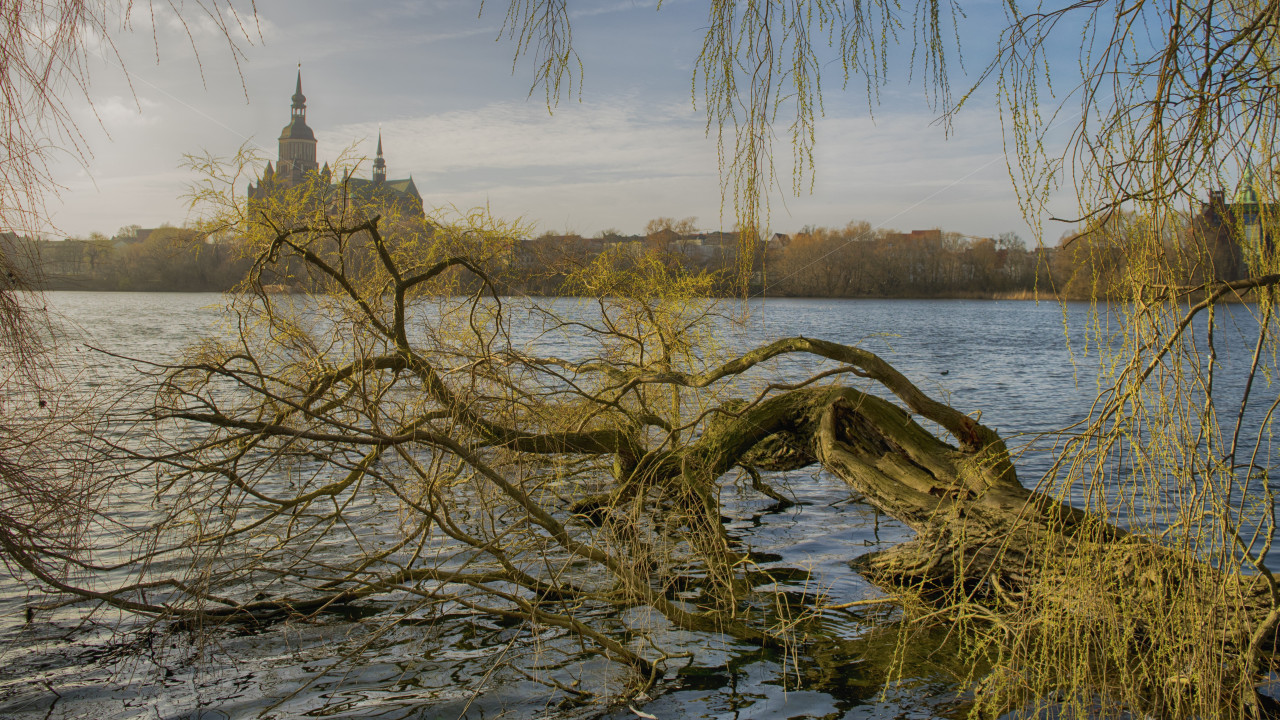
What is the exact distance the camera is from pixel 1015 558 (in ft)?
20.1

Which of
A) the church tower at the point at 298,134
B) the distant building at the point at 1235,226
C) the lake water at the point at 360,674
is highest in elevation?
the church tower at the point at 298,134

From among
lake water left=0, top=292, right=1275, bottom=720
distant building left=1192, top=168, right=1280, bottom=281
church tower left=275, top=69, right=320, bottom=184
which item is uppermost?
church tower left=275, top=69, right=320, bottom=184

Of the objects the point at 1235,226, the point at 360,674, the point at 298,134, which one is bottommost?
the point at 360,674

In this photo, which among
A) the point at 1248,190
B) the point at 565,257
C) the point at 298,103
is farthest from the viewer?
the point at 298,103

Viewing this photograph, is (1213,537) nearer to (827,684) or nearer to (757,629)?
(827,684)

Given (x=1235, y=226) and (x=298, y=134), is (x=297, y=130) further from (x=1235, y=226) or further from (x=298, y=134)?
(x=1235, y=226)

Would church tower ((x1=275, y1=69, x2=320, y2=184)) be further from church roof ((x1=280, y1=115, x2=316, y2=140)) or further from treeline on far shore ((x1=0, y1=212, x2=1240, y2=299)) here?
treeline on far shore ((x1=0, y1=212, x2=1240, y2=299))

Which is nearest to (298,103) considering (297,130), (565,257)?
(297,130)

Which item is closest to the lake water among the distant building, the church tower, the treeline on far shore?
the treeline on far shore

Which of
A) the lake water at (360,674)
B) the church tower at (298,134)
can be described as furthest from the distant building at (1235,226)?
the church tower at (298,134)

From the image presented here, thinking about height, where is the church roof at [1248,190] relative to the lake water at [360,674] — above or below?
above

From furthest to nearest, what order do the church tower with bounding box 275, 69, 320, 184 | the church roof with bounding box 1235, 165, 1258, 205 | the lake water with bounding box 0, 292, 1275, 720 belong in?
the church tower with bounding box 275, 69, 320, 184 → the lake water with bounding box 0, 292, 1275, 720 → the church roof with bounding box 1235, 165, 1258, 205

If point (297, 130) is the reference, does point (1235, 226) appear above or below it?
below

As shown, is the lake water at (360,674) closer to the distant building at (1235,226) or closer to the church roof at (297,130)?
the distant building at (1235,226)
